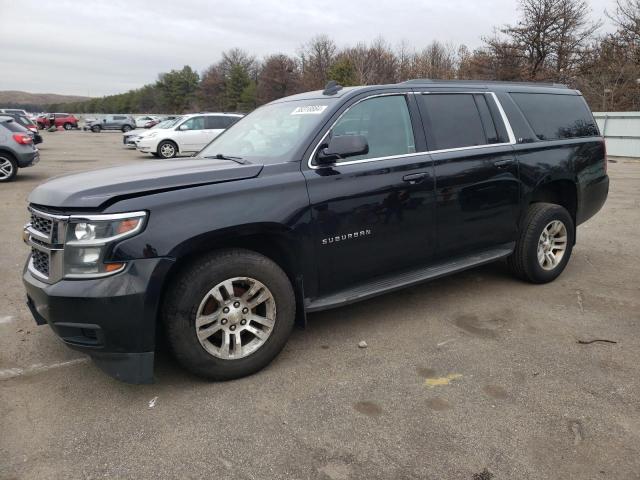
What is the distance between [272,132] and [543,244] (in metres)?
2.91

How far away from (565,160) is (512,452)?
338 cm

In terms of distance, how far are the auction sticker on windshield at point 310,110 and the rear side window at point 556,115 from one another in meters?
2.12

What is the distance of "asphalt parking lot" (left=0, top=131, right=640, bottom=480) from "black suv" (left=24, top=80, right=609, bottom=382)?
0.33 metres

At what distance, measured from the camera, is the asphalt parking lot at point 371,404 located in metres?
2.50

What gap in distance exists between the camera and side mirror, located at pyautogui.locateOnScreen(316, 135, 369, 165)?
3.42 metres

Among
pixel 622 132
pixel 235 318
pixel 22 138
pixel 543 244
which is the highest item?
pixel 622 132

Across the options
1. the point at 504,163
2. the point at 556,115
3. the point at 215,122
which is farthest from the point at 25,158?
the point at 556,115

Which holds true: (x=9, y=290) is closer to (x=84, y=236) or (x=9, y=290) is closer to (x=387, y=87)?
(x=84, y=236)

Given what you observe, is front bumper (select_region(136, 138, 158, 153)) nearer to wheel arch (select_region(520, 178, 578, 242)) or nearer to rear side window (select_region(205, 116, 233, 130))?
rear side window (select_region(205, 116, 233, 130))

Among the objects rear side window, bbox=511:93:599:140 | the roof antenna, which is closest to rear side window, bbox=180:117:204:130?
rear side window, bbox=511:93:599:140

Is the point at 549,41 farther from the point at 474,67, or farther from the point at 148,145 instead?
the point at 148,145

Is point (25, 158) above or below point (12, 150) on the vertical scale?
below

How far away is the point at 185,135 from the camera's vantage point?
728 inches

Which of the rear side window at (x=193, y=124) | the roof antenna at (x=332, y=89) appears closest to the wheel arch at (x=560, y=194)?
the roof antenna at (x=332, y=89)
